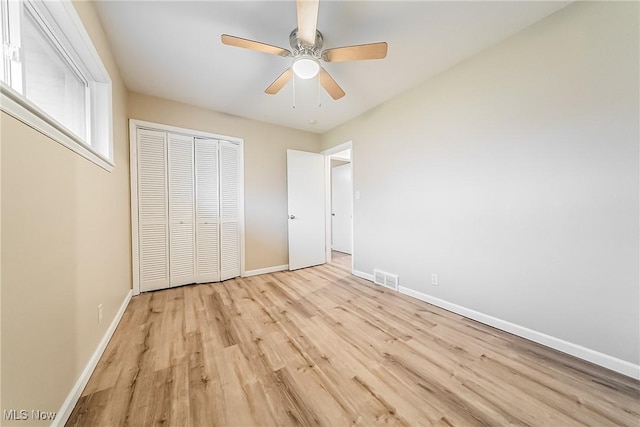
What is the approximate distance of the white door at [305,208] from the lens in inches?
148

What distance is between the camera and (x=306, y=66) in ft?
5.65

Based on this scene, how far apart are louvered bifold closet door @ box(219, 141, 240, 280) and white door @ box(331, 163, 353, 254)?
2.76 m

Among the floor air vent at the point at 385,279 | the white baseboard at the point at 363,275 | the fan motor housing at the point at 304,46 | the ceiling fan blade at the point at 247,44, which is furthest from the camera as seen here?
the white baseboard at the point at 363,275

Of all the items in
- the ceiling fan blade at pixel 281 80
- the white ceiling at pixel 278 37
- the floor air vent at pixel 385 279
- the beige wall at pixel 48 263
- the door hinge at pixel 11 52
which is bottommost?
the floor air vent at pixel 385 279

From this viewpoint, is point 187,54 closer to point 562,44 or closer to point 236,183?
point 236,183

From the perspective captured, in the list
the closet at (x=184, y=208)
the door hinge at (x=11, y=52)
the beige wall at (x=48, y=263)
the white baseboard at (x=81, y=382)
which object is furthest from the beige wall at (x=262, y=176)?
the door hinge at (x=11, y=52)

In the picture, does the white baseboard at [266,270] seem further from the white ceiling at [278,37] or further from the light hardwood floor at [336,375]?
the white ceiling at [278,37]

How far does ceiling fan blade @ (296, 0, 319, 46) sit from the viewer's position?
1.25 meters

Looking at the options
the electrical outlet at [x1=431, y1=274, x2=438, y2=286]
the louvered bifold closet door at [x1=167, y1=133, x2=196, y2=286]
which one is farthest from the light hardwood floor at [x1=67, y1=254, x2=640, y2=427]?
the louvered bifold closet door at [x1=167, y1=133, x2=196, y2=286]

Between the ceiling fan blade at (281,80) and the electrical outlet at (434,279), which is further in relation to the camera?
the electrical outlet at (434,279)

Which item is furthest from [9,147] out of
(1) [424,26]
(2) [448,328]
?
(2) [448,328]

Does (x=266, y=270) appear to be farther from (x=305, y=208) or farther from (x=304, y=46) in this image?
(x=304, y=46)

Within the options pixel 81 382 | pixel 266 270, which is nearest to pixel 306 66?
pixel 81 382

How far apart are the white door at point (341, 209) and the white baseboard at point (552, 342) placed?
307 cm
